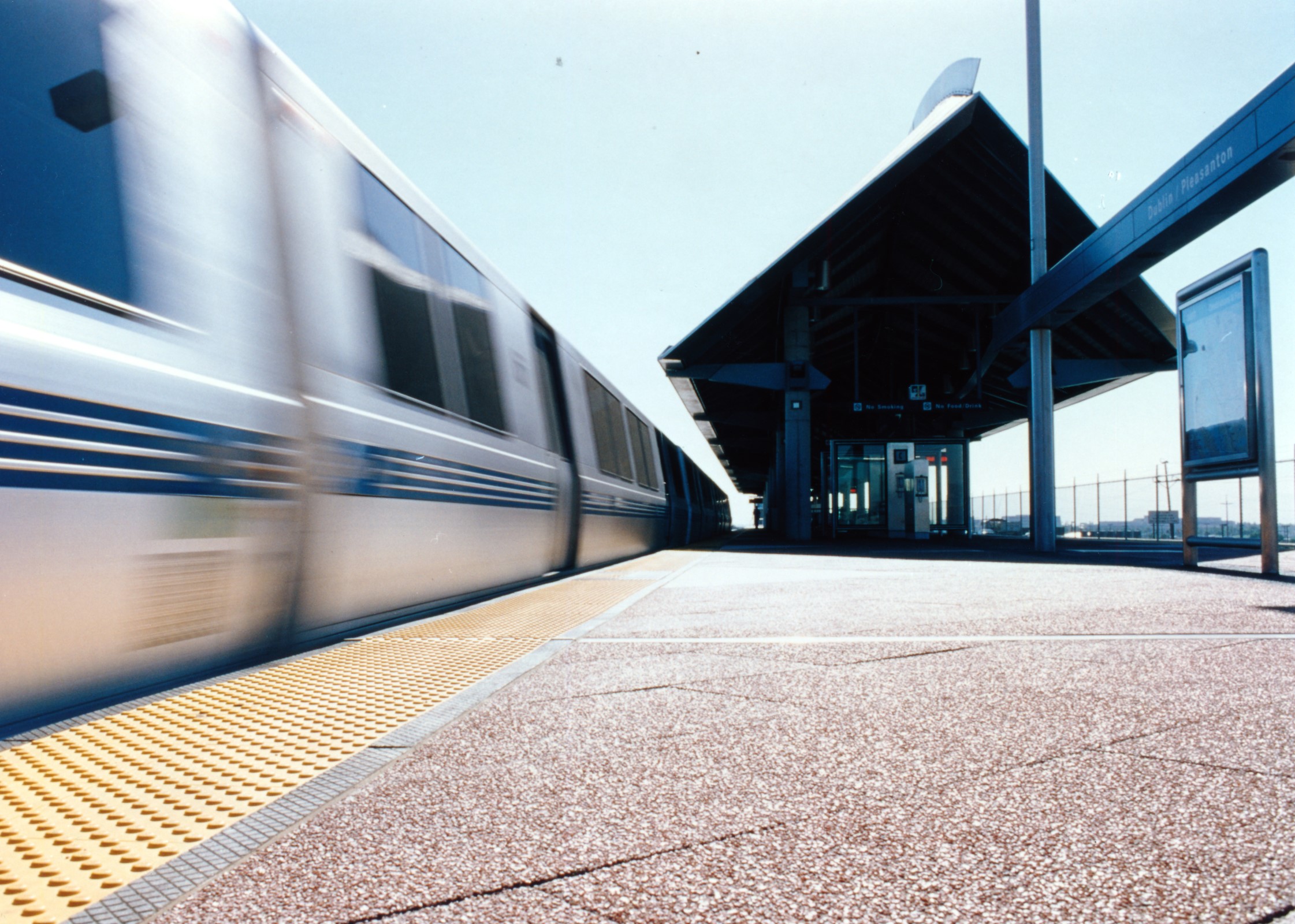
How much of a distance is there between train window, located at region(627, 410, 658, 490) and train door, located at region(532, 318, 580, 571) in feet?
13.1

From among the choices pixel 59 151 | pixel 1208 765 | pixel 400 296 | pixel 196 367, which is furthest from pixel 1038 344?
pixel 59 151

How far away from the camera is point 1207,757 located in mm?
1775

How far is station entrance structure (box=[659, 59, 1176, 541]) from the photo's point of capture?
1742 centimetres

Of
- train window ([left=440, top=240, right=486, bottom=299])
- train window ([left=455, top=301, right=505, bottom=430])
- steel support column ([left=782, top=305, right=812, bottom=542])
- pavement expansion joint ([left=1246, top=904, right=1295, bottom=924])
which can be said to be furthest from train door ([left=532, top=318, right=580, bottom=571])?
steel support column ([left=782, top=305, right=812, bottom=542])

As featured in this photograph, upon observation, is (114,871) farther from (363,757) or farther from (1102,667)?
(1102,667)

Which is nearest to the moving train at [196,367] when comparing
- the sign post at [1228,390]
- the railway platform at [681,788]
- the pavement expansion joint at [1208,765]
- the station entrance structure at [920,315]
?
the railway platform at [681,788]

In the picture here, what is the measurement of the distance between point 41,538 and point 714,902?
1662 millimetres

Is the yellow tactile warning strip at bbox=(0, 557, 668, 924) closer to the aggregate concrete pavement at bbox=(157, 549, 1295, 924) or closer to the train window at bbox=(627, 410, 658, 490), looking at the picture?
the aggregate concrete pavement at bbox=(157, 549, 1295, 924)

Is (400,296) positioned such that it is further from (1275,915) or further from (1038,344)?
(1038,344)

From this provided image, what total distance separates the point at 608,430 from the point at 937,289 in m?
15.7

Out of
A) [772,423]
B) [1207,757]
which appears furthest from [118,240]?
[772,423]

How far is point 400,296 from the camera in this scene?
418 centimetres

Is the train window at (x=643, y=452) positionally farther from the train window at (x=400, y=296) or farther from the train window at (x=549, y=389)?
the train window at (x=400, y=296)

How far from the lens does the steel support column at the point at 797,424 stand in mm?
19641
